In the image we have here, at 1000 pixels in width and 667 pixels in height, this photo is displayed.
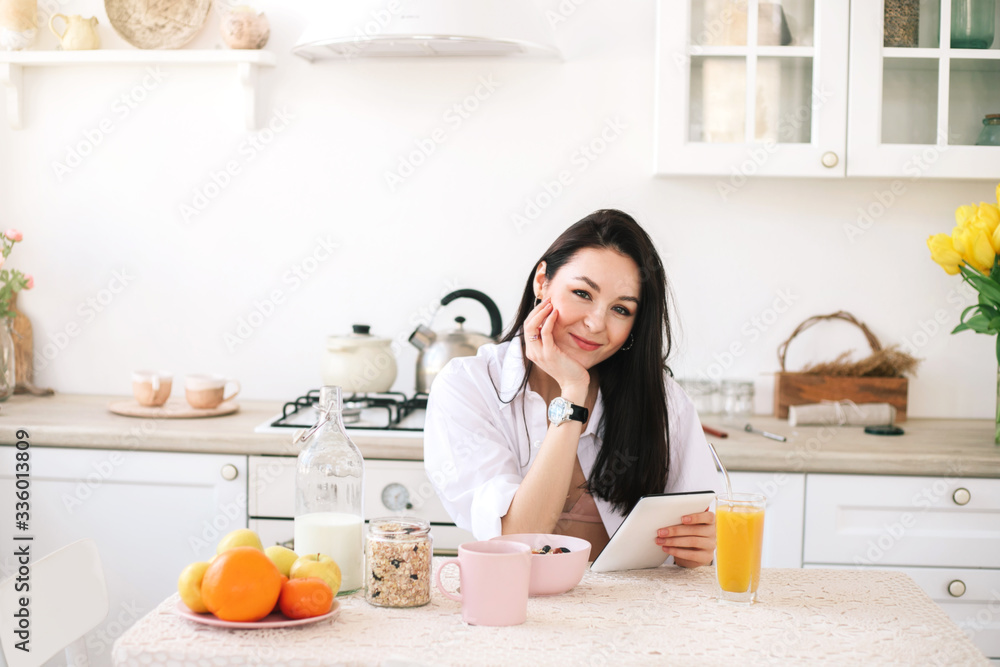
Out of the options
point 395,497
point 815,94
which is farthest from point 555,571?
point 815,94

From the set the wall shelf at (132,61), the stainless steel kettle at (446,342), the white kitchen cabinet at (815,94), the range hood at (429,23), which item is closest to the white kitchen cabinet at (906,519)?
the white kitchen cabinet at (815,94)

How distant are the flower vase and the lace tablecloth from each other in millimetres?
1788

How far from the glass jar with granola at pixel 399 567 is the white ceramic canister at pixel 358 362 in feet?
4.38

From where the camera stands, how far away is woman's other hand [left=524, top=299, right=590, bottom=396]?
1590 mm

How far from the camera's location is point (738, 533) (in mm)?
1162

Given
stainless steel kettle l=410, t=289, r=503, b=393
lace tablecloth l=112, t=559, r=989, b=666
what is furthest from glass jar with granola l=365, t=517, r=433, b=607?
stainless steel kettle l=410, t=289, r=503, b=393

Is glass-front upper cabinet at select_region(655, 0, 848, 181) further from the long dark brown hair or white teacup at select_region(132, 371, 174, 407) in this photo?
white teacup at select_region(132, 371, 174, 407)

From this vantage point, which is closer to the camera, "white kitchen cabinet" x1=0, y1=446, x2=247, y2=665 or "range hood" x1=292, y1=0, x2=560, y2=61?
"range hood" x1=292, y1=0, x2=560, y2=61

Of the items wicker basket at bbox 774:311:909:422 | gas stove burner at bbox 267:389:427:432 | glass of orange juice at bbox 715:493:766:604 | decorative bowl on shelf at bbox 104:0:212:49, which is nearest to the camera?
glass of orange juice at bbox 715:493:766:604

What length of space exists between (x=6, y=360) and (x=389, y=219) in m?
1.16

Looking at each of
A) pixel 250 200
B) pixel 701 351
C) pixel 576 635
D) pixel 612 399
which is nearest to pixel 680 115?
pixel 701 351

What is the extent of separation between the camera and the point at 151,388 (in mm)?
2410

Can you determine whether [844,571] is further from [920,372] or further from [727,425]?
[920,372]

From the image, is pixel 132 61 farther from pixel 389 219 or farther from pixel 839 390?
pixel 839 390
